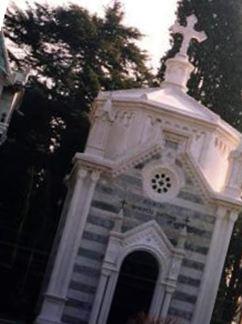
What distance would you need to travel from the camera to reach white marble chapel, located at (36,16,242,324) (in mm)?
18812

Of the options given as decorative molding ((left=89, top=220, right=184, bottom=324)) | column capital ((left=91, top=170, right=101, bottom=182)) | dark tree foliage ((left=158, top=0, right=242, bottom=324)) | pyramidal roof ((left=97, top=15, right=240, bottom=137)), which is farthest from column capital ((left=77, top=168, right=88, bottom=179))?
dark tree foliage ((left=158, top=0, right=242, bottom=324))

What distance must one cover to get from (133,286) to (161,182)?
125 inches

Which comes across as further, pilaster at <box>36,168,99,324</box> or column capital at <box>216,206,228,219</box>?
column capital at <box>216,206,228,219</box>

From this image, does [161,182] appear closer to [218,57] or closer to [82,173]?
[82,173]

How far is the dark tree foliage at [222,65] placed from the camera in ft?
98.6

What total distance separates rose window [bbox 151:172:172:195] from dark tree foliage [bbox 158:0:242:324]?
10.9m

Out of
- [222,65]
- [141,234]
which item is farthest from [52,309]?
[222,65]

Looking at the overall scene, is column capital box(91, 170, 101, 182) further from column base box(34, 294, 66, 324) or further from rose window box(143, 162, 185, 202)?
column base box(34, 294, 66, 324)

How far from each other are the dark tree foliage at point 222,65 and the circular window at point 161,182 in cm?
1091

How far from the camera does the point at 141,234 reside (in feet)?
62.4

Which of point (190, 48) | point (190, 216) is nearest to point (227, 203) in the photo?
point (190, 216)

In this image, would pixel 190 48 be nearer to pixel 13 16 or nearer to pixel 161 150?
pixel 13 16

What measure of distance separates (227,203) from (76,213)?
14.8ft

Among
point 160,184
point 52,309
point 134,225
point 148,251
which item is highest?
point 160,184
